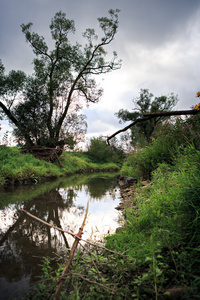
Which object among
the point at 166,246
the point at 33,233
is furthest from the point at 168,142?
the point at 33,233

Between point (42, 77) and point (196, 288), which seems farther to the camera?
point (42, 77)

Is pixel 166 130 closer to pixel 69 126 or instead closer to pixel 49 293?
A: pixel 49 293

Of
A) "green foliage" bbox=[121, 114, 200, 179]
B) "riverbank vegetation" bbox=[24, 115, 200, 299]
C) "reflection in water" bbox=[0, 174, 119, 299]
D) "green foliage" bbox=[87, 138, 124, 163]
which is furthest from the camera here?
"green foliage" bbox=[87, 138, 124, 163]

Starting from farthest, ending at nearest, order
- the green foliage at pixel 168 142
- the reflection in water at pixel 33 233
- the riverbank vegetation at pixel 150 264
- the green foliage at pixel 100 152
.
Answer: the green foliage at pixel 100 152, the green foliage at pixel 168 142, the reflection in water at pixel 33 233, the riverbank vegetation at pixel 150 264

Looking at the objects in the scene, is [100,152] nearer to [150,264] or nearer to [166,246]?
[166,246]

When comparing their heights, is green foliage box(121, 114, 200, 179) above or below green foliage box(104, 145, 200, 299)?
above

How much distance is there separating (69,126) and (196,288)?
16940 millimetres

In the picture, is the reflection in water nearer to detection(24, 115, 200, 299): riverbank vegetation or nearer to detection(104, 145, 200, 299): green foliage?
detection(24, 115, 200, 299): riverbank vegetation

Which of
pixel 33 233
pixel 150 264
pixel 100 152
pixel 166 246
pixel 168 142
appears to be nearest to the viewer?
pixel 150 264

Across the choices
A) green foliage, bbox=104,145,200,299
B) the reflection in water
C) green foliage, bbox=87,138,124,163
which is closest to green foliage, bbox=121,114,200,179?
the reflection in water

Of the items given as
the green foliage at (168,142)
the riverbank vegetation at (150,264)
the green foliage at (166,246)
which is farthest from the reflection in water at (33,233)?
the green foliage at (168,142)

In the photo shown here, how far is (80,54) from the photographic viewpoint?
17.9 metres

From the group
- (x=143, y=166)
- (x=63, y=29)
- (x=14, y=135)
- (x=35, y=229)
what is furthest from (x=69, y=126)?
(x=35, y=229)

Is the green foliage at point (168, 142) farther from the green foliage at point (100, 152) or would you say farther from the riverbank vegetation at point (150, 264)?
the green foliage at point (100, 152)
